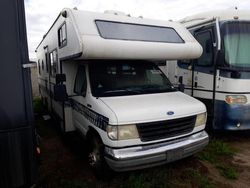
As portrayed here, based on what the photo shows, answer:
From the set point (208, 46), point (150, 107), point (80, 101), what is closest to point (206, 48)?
point (208, 46)

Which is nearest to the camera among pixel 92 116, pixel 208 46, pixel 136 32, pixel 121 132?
pixel 121 132

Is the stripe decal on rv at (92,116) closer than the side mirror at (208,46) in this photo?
Yes

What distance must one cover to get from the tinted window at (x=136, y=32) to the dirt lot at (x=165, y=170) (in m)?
2.44

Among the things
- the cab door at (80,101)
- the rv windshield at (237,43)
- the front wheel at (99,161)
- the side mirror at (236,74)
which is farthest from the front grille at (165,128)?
the rv windshield at (237,43)

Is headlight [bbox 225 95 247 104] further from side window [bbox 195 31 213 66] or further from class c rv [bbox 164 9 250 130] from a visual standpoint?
side window [bbox 195 31 213 66]

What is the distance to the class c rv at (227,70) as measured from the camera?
571 cm

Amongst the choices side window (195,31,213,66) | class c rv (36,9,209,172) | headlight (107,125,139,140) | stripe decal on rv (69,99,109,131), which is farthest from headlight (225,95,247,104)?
stripe decal on rv (69,99,109,131)

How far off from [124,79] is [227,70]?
2564mm

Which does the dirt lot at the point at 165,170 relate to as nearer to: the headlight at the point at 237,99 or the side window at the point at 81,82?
the headlight at the point at 237,99

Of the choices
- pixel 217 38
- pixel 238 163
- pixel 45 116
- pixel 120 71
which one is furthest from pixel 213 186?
pixel 45 116

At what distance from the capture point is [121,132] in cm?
369

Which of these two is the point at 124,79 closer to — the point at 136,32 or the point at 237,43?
the point at 136,32

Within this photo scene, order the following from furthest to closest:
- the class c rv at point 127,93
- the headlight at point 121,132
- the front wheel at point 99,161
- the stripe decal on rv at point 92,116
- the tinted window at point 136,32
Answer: the tinted window at point 136,32 < the front wheel at point 99,161 < the stripe decal on rv at point 92,116 < the class c rv at point 127,93 < the headlight at point 121,132

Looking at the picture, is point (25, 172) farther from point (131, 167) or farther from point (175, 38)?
point (175, 38)
